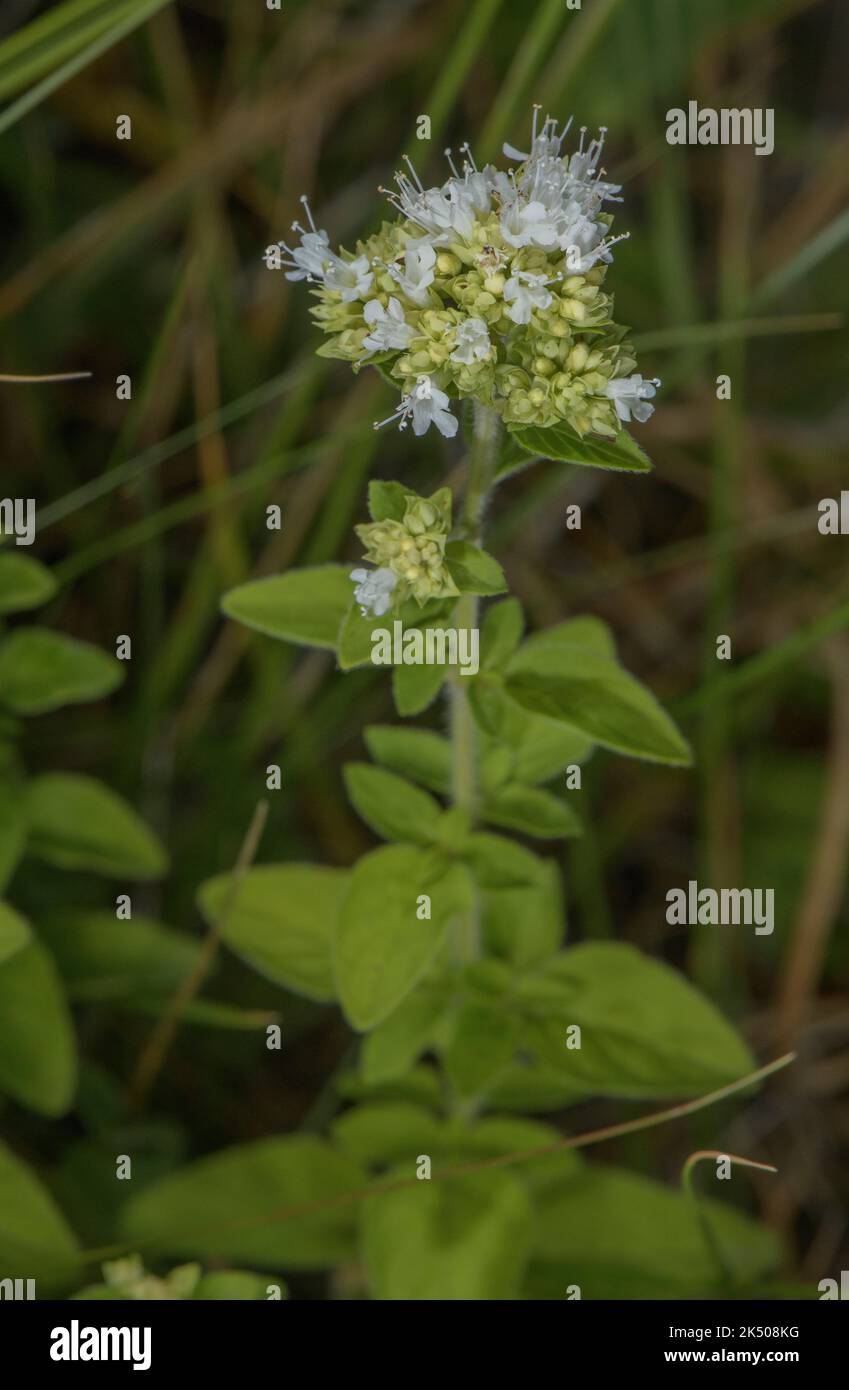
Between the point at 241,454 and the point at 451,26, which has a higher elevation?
the point at 451,26

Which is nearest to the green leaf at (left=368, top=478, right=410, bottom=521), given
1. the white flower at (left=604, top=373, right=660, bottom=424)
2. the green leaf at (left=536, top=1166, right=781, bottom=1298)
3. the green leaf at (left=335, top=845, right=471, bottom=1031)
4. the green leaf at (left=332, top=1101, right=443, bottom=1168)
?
the white flower at (left=604, top=373, right=660, bottom=424)

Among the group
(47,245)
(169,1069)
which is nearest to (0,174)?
(47,245)

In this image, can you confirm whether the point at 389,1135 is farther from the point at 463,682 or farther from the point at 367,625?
the point at 367,625

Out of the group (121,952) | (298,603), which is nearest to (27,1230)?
(121,952)

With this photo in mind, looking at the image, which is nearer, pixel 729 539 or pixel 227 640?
pixel 729 539

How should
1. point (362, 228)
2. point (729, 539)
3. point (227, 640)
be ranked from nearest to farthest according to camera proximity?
point (729, 539) → point (227, 640) → point (362, 228)

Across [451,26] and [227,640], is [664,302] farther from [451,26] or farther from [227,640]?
[227,640]

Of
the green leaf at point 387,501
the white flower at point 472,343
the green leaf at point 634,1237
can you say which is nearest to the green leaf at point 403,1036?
the green leaf at point 634,1237
